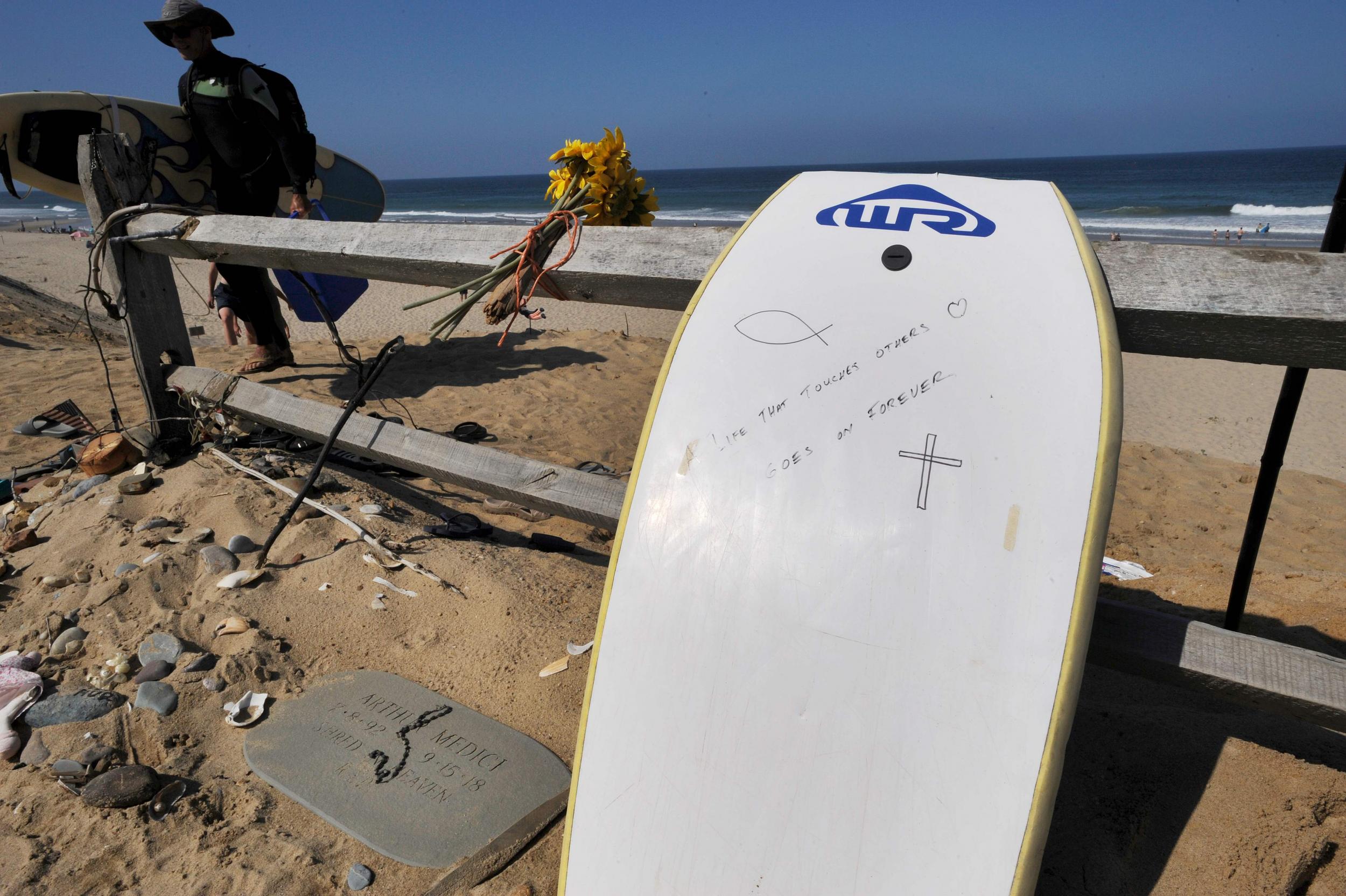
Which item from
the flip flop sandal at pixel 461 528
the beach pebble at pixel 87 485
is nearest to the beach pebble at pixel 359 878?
the flip flop sandal at pixel 461 528

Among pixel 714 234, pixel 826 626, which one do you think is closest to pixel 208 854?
pixel 826 626

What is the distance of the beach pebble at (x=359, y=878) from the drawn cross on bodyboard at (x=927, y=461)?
4.50ft

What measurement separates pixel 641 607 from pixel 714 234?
3.27 ft

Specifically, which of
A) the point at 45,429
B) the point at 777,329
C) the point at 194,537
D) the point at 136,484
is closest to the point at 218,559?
the point at 194,537

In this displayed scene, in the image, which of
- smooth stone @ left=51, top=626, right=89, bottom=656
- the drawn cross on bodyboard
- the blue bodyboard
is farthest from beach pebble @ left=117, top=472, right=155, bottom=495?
the drawn cross on bodyboard

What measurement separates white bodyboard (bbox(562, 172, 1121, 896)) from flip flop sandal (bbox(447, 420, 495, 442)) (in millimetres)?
2984

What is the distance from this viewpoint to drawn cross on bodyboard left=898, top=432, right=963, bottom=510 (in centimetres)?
135

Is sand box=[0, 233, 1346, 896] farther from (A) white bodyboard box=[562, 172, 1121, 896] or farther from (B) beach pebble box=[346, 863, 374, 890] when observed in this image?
(A) white bodyboard box=[562, 172, 1121, 896]

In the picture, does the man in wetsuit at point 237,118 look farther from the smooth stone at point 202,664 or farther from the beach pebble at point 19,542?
the smooth stone at point 202,664

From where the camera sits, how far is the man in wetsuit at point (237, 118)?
13.3 feet

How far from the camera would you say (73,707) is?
2.05 metres

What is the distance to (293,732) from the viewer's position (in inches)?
79.2

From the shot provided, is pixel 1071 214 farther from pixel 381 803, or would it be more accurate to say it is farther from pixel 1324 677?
pixel 381 803

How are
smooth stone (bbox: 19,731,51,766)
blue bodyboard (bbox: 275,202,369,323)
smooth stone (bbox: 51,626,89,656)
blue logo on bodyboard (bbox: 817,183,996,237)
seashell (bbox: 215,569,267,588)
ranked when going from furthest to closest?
blue bodyboard (bbox: 275,202,369,323) < seashell (bbox: 215,569,267,588) < smooth stone (bbox: 51,626,89,656) < smooth stone (bbox: 19,731,51,766) < blue logo on bodyboard (bbox: 817,183,996,237)
